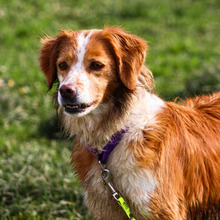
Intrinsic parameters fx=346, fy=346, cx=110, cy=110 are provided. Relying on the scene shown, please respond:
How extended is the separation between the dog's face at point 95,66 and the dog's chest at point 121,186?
434 millimetres

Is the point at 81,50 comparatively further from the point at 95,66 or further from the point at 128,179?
the point at 128,179

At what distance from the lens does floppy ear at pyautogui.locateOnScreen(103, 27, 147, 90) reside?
102 inches

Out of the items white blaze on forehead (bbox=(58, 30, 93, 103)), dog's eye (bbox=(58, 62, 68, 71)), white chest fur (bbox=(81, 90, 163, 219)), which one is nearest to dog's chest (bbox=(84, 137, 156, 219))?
white chest fur (bbox=(81, 90, 163, 219))

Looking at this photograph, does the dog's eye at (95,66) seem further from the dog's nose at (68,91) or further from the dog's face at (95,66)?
the dog's nose at (68,91)

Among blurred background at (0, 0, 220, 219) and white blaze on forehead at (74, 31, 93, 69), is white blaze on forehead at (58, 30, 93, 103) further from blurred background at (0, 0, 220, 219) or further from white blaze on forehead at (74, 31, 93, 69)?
blurred background at (0, 0, 220, 219)

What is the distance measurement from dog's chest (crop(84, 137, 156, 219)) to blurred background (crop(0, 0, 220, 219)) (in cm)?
81

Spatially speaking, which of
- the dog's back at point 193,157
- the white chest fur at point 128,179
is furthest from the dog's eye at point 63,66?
the dog's back at point 193,157

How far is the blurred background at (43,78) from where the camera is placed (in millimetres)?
3729

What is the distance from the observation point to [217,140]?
2.75 metres

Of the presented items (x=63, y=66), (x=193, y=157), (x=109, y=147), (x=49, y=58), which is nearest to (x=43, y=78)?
(x=49, y=58)

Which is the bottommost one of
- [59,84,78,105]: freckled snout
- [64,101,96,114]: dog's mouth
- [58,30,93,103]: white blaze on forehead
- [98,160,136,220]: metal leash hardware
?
[98,160,136,220]: metal leash hardware

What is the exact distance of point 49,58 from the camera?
9.71 ft

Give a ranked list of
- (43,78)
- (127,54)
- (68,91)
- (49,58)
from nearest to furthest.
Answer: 1. (68,91)
2. (127,54)
3. (49,58)
4. (43,78)

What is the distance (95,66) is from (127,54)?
0.93ft
